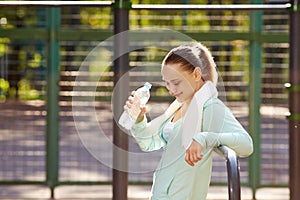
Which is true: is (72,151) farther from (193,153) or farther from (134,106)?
(193,153)

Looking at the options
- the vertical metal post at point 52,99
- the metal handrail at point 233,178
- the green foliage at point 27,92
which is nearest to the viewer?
the metal handrail at point 233,178

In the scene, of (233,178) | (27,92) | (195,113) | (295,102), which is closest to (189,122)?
(195,113)

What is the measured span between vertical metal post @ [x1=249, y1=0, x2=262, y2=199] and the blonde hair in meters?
3.27

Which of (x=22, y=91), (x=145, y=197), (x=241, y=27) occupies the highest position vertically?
(x=241, y=27)

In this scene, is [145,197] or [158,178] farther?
[145,197]

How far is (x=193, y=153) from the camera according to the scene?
2607 mm

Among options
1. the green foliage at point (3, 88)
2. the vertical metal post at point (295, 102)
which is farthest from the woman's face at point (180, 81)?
the green foliage at point (3, 88)

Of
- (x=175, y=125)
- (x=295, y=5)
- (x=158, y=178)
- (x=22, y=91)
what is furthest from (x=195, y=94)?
(x=22, y=91)

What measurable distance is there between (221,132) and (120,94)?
1.01 metres

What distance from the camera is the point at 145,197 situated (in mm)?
5914

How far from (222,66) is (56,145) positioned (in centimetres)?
139

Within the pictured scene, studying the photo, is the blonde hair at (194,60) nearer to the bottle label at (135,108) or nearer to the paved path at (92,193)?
the bottle label at (135,108)

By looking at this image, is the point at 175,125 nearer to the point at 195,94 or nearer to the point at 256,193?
the point at 195,94

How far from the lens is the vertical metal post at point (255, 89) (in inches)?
239
